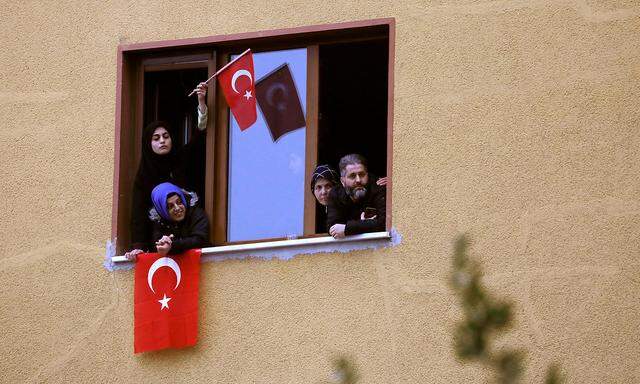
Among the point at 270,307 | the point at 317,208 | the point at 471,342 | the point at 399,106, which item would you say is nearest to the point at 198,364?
the point at 270,307

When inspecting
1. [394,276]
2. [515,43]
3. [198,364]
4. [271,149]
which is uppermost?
[515,43]

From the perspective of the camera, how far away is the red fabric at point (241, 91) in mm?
9891

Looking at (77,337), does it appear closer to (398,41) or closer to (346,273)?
(346,273)

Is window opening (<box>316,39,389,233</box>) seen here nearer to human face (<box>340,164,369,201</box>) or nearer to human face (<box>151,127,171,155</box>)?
human face (<box>340,164,369,201</box>)

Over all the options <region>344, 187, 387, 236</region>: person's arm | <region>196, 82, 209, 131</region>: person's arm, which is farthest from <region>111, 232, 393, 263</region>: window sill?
<region>196, 82, 209, 131</region>: person's arm

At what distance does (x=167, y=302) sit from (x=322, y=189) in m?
1.21

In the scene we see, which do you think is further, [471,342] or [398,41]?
[398,41]

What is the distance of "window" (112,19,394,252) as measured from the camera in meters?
9.70

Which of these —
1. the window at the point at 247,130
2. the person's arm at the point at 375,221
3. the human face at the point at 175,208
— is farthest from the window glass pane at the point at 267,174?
the person's arm at the point at 375,221

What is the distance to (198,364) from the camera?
9305mm

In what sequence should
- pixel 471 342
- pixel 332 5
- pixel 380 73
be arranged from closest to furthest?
pixel 471 342 < pixel 332 5 < pixel 380 73

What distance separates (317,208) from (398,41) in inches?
46.9

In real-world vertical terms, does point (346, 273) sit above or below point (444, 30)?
below

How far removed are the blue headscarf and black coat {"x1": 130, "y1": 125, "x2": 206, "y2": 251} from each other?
20cm
